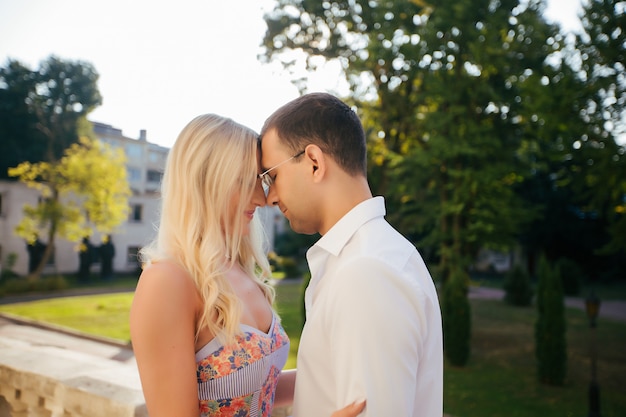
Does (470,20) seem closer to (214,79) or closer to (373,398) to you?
(214,79)

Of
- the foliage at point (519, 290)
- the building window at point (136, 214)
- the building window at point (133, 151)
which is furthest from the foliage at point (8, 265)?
the foliage at point (519, 290)

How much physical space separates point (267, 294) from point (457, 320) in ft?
37.7

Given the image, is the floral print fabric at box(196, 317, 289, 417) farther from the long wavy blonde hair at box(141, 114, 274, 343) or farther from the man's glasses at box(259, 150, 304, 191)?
the man's glasses at box(259, 150, 304, 191)

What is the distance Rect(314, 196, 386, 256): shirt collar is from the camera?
136 cm

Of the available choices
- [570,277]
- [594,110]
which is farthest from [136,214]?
[594,110]

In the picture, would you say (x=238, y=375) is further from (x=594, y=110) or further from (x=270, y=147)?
(x=594, y=110)

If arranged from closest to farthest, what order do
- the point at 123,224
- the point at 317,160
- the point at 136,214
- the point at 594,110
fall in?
the point at 317,160 < the point at 594,110 < the point at 123,224 < the point at 136,214

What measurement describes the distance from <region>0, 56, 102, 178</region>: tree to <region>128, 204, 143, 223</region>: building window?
197 inches

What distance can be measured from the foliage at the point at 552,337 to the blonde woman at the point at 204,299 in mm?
11302

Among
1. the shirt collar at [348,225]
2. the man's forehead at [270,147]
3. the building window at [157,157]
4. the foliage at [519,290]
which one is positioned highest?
the building window at [157,157]

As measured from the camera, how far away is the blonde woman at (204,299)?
1455mm

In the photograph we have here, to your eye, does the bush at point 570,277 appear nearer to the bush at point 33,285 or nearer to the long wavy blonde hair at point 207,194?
the bush at point 33,285

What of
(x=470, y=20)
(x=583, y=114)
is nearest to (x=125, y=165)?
(x=470, y=20)

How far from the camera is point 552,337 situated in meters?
11.7
